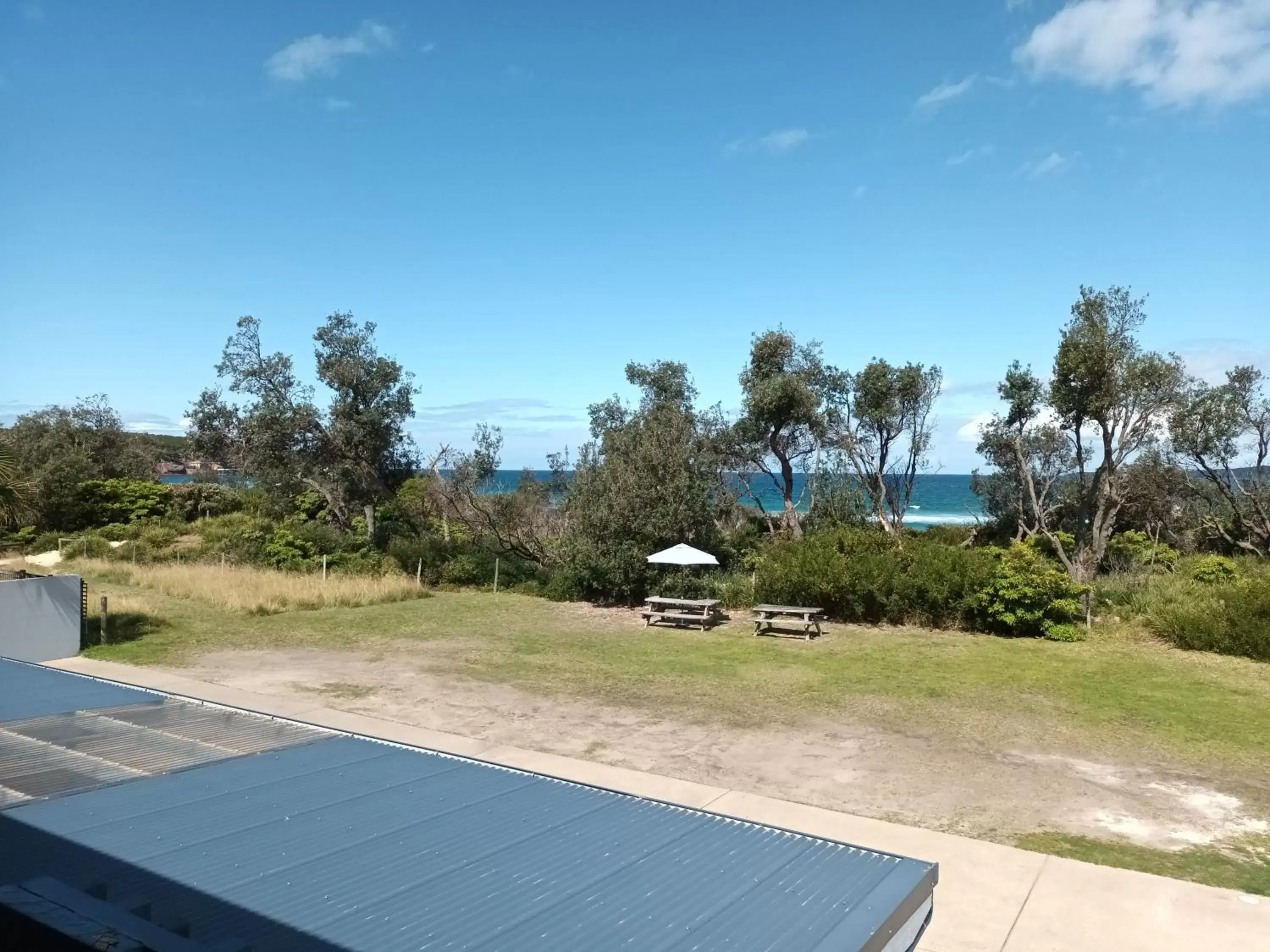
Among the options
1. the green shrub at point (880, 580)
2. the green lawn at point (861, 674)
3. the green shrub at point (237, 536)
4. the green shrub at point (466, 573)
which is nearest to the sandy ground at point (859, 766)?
→ the green lawn at point (861, 674)

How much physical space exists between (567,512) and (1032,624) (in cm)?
1085

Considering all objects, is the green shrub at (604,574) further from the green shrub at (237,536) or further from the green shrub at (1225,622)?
the green shrub at (1225,622)

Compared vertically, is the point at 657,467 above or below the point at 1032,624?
above

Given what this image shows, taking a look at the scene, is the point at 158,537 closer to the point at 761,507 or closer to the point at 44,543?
the point at 44,543

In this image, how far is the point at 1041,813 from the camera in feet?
25.5

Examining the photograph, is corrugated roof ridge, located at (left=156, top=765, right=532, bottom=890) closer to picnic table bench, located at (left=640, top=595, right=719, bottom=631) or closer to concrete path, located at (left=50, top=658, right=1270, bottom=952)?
concrete path, located at (left=50, top=658, right=1270, bottom=952)

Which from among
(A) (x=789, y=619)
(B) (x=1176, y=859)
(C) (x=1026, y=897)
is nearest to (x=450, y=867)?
(C) (x=1026, y=897)

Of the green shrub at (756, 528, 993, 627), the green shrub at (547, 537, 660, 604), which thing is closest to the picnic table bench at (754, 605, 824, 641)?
the green shrub at (756, 528, 993, 627)

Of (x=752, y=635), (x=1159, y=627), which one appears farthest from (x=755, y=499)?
(x=1159, y=627)

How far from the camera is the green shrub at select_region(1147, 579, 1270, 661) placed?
48.7ft

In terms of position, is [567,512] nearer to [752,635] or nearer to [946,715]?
[752,635]

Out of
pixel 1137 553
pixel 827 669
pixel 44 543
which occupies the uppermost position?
pixel 1137 553

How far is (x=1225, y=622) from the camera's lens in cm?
1531

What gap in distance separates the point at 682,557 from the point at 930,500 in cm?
8892
